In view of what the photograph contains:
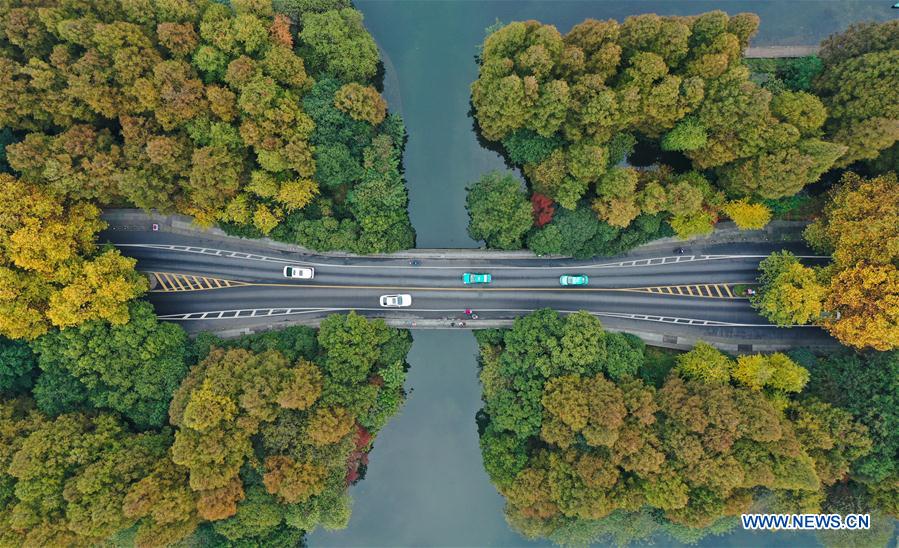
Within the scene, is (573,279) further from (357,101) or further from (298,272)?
(298,272)

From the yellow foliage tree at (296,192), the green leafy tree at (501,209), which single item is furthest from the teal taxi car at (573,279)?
the yellow foliage tree at (296,192)

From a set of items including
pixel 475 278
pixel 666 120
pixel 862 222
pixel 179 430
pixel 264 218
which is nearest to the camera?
pixel 862 222

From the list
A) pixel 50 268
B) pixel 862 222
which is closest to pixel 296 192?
pixel 50 268

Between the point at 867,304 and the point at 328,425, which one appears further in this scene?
the point at 328,425

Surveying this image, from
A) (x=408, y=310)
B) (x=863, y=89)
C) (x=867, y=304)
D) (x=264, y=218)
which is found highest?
(x=863, y=89)

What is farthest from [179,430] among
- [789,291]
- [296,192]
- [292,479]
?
[789,291]

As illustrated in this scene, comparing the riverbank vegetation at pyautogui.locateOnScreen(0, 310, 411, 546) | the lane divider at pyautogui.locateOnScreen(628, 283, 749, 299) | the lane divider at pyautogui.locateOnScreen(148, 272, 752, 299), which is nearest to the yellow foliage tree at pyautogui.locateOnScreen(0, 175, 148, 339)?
the riverbank vegetation at pyautogui.locateOnScreen(0, 310, 411, 546)

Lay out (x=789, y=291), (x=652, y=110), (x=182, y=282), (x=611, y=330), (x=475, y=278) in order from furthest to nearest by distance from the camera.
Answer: (x=611, y=330), (x=182, y=282), (x=475, y=278), (x=789, y=291), (x=652, y=110)

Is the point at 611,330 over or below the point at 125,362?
over
